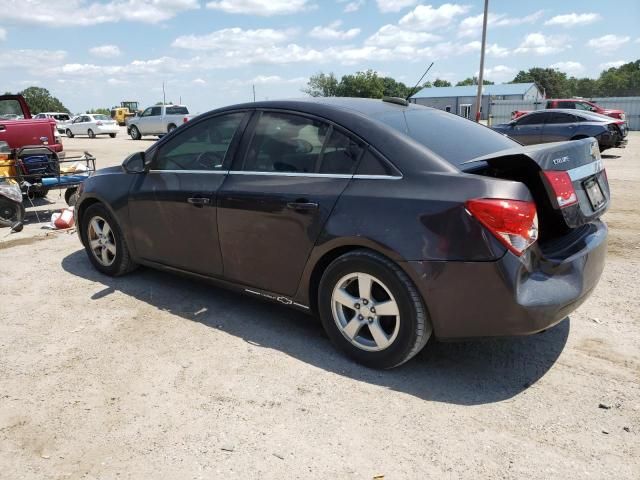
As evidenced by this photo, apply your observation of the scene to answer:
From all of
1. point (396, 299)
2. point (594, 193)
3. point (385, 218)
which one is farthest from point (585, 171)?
point (396, 299)

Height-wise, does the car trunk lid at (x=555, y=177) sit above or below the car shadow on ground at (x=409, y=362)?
above

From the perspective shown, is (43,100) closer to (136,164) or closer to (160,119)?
(160,119)

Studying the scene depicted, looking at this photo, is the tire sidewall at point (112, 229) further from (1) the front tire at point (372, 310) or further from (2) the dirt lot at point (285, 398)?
(1) the front tire at point (372, 310)

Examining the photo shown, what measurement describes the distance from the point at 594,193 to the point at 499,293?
111 cm

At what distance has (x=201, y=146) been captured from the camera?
166 inches

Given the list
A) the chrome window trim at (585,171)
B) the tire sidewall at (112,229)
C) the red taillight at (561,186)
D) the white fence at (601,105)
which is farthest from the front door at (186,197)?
the white fence at (601,105)

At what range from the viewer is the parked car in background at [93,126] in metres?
33.2

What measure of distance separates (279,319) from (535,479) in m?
2.24

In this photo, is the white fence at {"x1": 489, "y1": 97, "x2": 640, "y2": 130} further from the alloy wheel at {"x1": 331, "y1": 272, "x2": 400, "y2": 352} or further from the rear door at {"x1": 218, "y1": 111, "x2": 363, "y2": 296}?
the alloy wheel at {"x1": 331, "y1": 272, "x2": 400, "y2": 352}

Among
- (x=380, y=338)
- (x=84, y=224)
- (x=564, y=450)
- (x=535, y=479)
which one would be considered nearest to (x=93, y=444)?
(x=380, y=338)

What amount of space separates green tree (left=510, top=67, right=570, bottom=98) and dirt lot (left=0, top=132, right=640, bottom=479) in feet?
377

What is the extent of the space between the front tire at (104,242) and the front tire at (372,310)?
2367 mm

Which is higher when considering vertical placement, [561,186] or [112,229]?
[561,186]

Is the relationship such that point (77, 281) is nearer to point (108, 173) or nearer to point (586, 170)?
point (108, 173)
